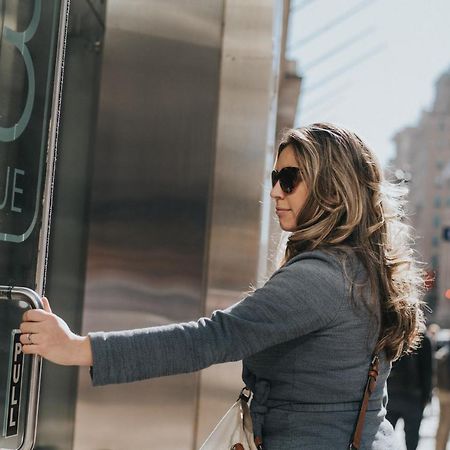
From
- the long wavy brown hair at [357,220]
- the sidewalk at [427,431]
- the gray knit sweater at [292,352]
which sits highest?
the long wavy brown hair at [357,220]

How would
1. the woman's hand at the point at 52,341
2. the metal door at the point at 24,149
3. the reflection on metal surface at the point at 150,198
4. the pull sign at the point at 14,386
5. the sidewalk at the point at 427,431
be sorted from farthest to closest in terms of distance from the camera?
the sidewalk at the point at 427,431, the reflection on metal surface at the point at 150,198, the metal door at the point at 24,149, the pull sign at the point at 14,386, the woman's hand at the point at 52,341

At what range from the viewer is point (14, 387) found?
6.31ft

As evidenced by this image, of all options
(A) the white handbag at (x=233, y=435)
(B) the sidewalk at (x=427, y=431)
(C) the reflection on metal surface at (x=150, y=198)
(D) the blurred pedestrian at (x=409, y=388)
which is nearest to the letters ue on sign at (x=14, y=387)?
(A) the white handbag at (x=233, y=435)

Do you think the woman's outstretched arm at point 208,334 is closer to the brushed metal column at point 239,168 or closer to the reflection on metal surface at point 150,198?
the reflection on metal surface at point 150,198

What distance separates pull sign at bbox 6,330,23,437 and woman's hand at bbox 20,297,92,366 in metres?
0.09

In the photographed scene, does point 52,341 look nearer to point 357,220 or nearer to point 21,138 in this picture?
point 21,138

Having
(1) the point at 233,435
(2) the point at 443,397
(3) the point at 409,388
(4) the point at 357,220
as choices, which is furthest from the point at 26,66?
(2) the point at 443,397

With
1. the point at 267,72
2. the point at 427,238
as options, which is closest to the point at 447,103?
the point at 427,238

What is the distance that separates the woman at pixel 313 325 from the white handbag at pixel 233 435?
3 cm

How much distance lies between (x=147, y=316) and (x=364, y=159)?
205 cm

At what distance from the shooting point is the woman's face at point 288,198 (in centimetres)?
215

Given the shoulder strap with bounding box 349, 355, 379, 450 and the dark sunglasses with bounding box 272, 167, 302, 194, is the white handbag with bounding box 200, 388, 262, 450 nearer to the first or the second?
the shoulder strap with bounding box 349, 355, 379, 450

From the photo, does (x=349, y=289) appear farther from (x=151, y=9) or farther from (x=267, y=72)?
(x=267, y=72)

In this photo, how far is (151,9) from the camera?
3.96m
